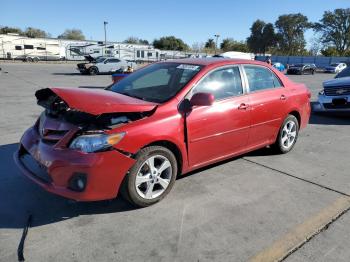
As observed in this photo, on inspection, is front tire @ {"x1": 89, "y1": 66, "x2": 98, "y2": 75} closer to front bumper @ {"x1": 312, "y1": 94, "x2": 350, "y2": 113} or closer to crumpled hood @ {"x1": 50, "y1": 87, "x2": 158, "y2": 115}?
front bumper @ {"x1": 312, "y1": 94, "x2": 350, "y2": 113}

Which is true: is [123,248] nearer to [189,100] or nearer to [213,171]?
[189,100]

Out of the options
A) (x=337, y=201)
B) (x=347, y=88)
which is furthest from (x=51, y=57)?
(x=337, y=201)

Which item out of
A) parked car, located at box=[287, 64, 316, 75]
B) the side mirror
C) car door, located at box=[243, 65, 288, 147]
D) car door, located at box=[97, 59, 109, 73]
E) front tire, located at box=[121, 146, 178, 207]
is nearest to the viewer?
front tire, located at box=[121, 146, 178, 207]

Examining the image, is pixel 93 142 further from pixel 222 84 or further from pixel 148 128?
pixel 222 84

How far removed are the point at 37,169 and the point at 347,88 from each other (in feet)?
26.2

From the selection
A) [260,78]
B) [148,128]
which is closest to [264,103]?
[260,78]

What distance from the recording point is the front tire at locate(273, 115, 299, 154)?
17.3ft

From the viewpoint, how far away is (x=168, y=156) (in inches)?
142

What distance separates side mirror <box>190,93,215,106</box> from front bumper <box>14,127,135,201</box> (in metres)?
1.01

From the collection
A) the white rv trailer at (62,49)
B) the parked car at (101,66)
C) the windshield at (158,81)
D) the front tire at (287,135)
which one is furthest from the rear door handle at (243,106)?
the white rv trailer at (62,49)

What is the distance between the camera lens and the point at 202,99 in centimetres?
367

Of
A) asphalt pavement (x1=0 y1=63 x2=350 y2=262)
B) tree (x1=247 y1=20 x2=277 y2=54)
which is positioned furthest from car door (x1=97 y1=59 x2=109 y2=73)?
tree (x1=247 y1=20 x2=277 y2=54)

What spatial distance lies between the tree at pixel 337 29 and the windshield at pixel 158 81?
8719 centimetres

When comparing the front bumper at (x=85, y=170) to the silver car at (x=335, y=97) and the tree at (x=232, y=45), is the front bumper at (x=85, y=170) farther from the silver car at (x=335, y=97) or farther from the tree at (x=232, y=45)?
the tree at (x=232, y=45)
